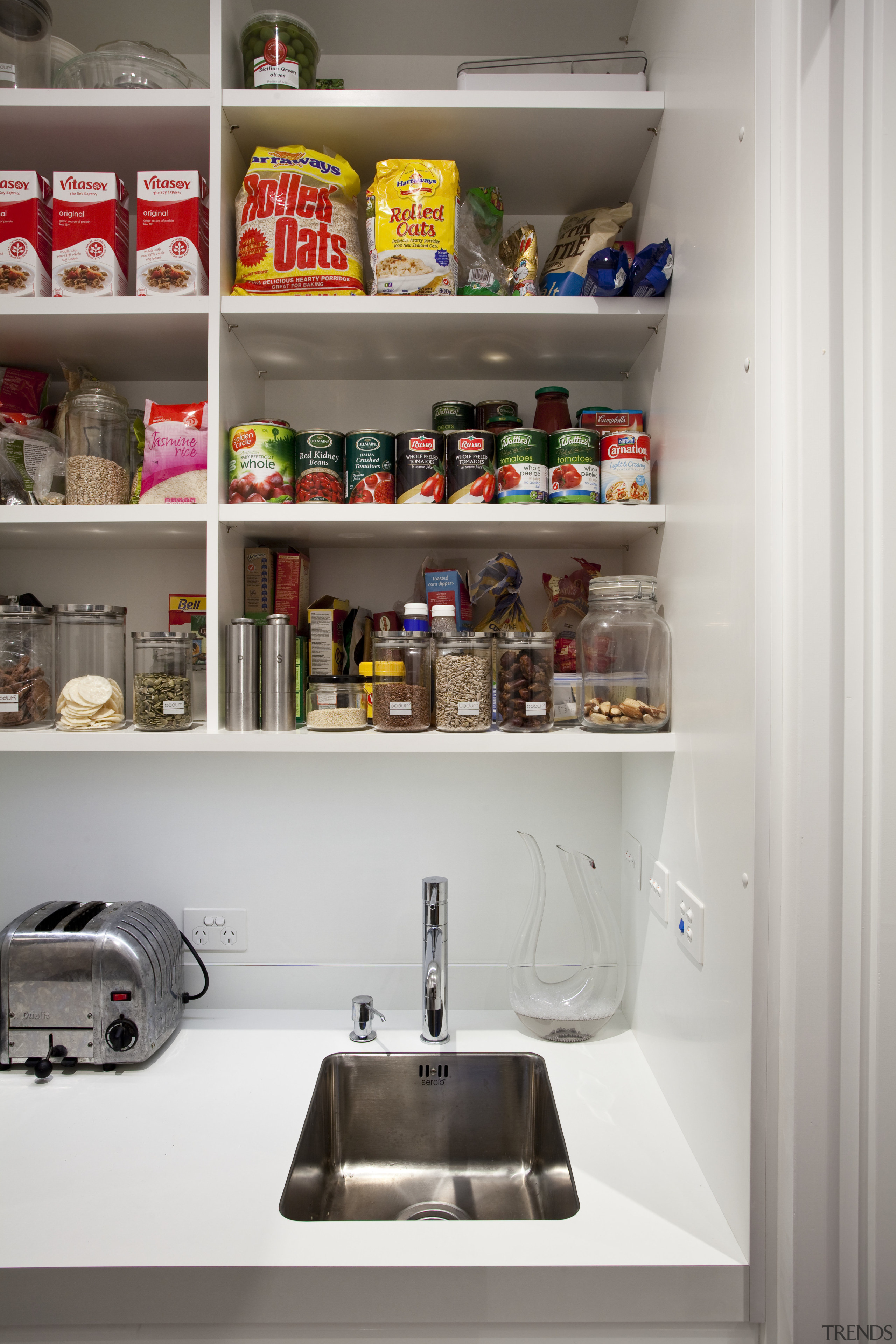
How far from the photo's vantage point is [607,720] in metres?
1.21

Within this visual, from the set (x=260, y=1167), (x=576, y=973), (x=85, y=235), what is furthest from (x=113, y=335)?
(x=576, y=973)

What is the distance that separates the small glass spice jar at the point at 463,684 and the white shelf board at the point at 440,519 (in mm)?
194

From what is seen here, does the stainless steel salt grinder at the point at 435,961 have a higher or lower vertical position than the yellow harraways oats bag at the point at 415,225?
lower

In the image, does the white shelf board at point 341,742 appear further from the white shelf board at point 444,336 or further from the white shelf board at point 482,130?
the white shelf board at point 482,130

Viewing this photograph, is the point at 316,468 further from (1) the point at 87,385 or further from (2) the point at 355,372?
(1) the point at 87,385

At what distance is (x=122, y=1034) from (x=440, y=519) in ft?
3.38

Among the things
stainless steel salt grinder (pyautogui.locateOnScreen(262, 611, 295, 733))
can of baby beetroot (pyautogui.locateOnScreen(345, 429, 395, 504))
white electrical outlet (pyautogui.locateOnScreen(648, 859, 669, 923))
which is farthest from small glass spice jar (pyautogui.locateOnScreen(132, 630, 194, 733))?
white electrical outlet (pyautogui.locateOnScreen(648, 859, 669, 923))

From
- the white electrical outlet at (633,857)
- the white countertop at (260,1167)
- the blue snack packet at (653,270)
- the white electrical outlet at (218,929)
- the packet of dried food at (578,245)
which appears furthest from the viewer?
the white electrical outlet at (218,929)

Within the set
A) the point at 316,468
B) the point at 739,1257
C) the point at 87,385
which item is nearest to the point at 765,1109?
the point at 739,1257

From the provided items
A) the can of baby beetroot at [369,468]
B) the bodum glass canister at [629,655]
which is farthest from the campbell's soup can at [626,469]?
the can of baby beetroot at [369,468]

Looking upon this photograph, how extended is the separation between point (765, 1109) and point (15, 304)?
1.57 m

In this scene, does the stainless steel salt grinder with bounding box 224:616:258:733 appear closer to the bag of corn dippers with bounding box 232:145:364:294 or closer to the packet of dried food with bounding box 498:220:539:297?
the bag of corn dippers with bounding box 232:145:364:294

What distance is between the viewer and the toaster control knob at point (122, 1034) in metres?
1.30

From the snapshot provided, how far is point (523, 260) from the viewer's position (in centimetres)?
132
